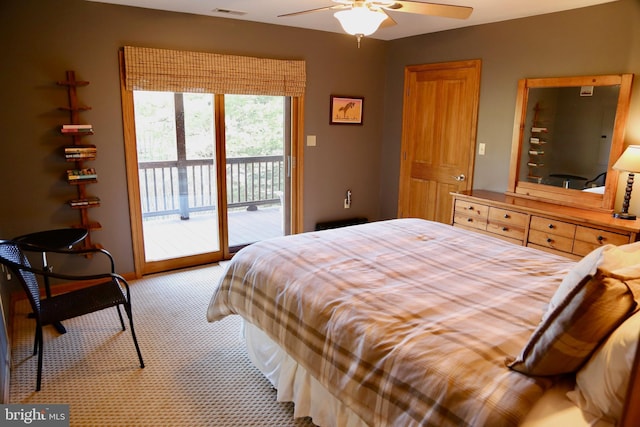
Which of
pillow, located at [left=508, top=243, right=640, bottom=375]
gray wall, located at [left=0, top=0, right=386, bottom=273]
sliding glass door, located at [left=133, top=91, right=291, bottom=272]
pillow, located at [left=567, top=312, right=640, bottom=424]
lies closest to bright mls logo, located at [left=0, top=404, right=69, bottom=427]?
gray wall, located at [left=0, top=0, right=386, bottom=273]

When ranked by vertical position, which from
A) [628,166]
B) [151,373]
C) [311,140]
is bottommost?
[151,373]

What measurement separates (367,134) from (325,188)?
2.81 feet

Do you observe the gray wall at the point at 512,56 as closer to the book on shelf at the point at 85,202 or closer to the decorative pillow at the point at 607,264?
the decorative pillow at the point at 607,264

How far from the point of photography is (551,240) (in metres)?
3.29

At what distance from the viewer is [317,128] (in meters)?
4.76

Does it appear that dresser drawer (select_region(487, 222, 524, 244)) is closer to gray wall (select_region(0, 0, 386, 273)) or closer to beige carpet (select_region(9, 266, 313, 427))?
beige carpet (select_region(9, 266, 313, 427))

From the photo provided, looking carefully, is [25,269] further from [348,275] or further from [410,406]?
[410,406]

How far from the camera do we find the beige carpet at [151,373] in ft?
7.26

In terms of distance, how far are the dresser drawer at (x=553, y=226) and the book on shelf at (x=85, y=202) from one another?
3552 mm

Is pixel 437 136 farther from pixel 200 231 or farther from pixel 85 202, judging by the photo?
pixel 85 202

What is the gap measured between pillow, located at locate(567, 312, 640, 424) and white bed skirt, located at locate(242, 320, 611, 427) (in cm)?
3

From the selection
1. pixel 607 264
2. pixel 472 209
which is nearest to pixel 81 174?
pixel 472 209

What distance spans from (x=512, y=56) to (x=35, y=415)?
4.34 m

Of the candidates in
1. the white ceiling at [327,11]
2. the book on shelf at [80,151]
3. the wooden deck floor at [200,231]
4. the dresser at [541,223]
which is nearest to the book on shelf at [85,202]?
the book on shelf at [80,151]
